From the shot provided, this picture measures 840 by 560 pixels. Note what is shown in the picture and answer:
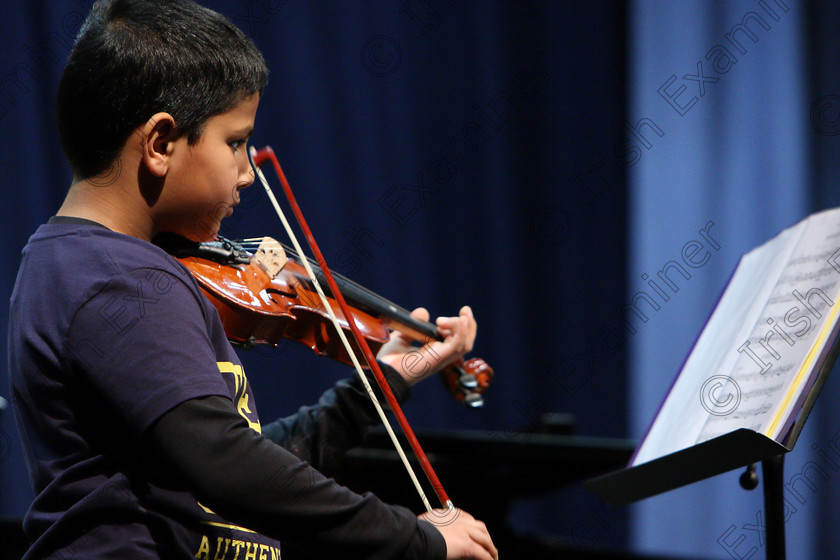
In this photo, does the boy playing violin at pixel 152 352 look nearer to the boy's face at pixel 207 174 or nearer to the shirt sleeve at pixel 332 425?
the boy's face at pixel 207 174

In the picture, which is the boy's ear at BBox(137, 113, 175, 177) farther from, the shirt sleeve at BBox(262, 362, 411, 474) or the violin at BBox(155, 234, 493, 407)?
the shirt sleeve at BBox(262, 362, 411, 474)

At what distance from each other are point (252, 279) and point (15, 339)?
32cm

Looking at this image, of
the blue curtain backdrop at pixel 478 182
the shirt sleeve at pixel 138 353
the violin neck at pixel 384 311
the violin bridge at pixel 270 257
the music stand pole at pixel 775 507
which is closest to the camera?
the shirt sleeve at pixel 138 353

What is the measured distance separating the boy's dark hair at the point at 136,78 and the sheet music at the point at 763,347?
60cm

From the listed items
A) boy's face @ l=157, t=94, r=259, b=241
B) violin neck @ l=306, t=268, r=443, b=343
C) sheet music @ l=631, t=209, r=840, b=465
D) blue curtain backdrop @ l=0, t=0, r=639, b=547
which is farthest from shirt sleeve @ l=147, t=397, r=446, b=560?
blue curtain backdrop @ l=0, t=0, r=639, b=547

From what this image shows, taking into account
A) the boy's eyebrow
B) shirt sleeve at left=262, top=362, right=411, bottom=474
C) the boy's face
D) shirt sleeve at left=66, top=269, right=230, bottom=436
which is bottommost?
shirt sleeve at left=262, top=362, right=411, bottom=474

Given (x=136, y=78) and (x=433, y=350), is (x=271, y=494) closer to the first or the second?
(x=136, y=78)

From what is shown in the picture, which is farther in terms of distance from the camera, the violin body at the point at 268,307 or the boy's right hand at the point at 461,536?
the violin body at the point at 268,307

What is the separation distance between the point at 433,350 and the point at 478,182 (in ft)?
3.75

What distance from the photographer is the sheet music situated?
2.47ft

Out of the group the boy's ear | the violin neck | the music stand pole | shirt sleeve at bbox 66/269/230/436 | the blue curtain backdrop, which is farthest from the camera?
the blue curtain backdrop

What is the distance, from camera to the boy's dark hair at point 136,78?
28.8 inches

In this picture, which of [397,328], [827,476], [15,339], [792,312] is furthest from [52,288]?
[827,476]

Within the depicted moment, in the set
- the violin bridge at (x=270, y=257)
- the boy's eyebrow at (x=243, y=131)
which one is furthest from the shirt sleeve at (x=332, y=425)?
the boy's eyebrow at (x=243, y=131)
